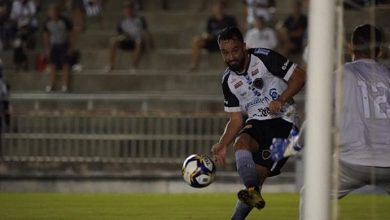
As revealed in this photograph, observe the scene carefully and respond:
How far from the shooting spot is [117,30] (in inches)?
1144

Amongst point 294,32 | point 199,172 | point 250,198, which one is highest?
point 294,32

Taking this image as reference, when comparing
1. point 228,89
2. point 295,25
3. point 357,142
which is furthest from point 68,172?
point 357,142

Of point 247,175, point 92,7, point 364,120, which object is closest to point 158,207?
point 247,175

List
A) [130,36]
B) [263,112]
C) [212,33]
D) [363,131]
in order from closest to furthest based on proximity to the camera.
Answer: [363,131] → [263,112] → [212,33] → [130,36]

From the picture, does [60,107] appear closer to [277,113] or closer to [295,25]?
[295,25]

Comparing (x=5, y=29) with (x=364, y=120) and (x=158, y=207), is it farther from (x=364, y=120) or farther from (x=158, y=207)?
(x=364, y=120)

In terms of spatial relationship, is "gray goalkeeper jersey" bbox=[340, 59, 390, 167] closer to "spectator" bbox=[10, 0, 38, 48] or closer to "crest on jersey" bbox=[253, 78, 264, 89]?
"crest on jersey" bbox=[253, 78, 264, 89]

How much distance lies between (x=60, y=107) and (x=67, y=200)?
459 cm

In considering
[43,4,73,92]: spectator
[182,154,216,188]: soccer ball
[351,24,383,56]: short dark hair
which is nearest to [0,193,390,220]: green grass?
[182,154,216,188]: soccer ball

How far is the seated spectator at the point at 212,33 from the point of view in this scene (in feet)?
88.4

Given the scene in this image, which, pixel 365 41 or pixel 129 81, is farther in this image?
pixel 129 81

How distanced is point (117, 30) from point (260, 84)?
54.3ft

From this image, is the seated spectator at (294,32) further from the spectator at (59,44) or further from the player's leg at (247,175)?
the player's leg at (247,175)

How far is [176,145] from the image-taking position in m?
22.9
